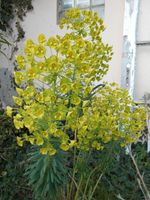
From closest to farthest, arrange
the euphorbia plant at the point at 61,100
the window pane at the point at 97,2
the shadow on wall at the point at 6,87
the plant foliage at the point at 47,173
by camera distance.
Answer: the euphorbia plant at the point at 61,100, the plant foliage at the point at 47,173, the window pane at the point at 97,2, the shadow on wall at the point at 6,87

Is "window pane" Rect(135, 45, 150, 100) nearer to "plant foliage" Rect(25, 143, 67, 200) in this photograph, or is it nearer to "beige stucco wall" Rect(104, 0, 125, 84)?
"beige stucco wall" Rect(104, 0, 125, 84)

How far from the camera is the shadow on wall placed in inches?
157

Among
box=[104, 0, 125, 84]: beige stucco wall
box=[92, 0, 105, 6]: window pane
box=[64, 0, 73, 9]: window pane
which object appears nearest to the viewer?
box=[104, 0, 125, 84]: beige stucco wall

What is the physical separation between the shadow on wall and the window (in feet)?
3.39

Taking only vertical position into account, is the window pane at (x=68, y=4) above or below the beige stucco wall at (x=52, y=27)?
above

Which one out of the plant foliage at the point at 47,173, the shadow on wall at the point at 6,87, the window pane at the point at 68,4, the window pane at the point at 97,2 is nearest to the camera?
the plant foliage at the point at 47,173

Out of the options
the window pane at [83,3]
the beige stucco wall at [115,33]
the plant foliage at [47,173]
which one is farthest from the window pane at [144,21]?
the plant foliage at [47,173]

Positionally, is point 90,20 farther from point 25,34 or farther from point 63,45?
point 25,34

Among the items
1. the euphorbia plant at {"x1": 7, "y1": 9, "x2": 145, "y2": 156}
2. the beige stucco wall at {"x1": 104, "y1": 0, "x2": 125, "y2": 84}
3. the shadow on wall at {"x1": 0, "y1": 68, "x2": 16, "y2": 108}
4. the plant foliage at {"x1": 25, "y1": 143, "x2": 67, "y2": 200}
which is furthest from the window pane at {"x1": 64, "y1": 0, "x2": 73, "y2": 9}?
the plant foliage at {"x1": 25, "y1": 143, "x2": 67, "y2": 200}

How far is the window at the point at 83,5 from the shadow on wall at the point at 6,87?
103 cm

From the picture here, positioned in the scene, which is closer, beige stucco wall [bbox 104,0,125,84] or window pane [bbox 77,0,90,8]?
beige stucco wall [bbox 104,0,125,84]

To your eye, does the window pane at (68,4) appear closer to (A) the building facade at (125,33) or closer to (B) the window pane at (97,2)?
(A) the building facade at (125,33)

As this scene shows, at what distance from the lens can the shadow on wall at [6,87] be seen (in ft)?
13.0

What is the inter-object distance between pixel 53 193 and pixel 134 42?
157 cm
